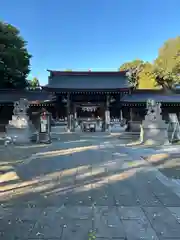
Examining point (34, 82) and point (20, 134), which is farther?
point (34, 82)

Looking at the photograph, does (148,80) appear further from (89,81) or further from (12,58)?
(12,58)

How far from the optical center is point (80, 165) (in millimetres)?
8078

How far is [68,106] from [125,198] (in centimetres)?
1963

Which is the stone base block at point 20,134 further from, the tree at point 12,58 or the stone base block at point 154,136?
the tree at point 12,58

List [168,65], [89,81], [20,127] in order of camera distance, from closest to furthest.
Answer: [20,127] → [89,81] → [168,65]

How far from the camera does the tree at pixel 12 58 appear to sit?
27500 millimetres

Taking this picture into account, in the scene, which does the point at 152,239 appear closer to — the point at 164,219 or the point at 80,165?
the point at 164,219

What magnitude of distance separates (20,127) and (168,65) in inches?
855

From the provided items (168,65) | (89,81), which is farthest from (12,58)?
(168,65)

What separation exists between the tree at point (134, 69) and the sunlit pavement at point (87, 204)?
41.9 metres

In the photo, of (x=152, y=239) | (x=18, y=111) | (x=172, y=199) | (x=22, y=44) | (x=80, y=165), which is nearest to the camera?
(x=152, y=239)

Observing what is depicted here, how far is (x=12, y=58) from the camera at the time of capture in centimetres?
2783

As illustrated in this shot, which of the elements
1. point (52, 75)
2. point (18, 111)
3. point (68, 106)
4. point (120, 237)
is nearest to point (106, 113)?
point (68, 106)

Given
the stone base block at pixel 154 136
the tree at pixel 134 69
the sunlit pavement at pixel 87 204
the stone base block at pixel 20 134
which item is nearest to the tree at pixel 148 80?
the tree at pixel 134 69
